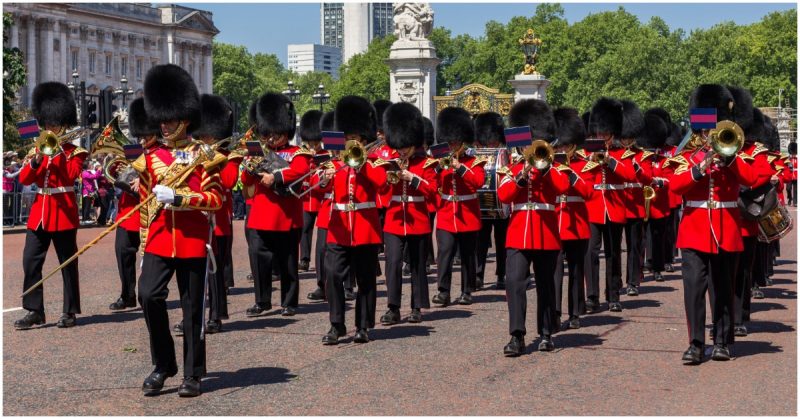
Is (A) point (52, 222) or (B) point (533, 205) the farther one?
(A) point (52, 222)

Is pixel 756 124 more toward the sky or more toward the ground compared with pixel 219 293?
more toward the sky

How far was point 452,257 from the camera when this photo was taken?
11336mm

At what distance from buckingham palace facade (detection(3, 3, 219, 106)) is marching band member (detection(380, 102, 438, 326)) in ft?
218

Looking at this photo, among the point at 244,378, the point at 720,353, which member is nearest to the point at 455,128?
the point at 720,353

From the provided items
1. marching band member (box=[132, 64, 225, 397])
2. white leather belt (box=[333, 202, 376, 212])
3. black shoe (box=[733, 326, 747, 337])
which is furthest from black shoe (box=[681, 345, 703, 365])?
marching band member (box=[132, 64, 225, 397])

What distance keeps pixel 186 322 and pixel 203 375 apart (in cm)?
28

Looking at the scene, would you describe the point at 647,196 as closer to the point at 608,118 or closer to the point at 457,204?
the point at 608,118

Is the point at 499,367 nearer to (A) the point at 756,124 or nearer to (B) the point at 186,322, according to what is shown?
Answer: (B) the point at 186,322

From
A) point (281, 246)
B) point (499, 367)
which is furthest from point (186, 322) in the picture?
point (281, 246)

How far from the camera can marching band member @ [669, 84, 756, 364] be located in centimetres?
833

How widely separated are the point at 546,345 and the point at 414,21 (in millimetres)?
22847

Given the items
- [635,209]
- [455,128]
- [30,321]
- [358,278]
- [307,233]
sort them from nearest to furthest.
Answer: [358,278] < [30,321] < [455,128] < [635,209] < [307,233]

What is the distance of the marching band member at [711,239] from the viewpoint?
833cm

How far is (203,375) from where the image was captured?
7430 mm
